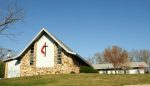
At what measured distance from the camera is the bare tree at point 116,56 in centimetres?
8394

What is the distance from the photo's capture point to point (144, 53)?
120062 millimetres

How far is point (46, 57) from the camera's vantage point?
38.6m

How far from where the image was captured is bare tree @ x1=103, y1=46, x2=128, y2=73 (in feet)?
275

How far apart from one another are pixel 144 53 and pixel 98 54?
69.7ft

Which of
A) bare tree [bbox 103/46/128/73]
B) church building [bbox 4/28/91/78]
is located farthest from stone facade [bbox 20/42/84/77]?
bare tree [bbox 103/46/128/73]

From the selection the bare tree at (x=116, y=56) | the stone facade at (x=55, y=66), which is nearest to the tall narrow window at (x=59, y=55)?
the stone facade at (x=55, y=66)

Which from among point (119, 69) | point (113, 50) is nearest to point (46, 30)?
point (119, 69)

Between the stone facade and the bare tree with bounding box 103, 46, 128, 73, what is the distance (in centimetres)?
4303

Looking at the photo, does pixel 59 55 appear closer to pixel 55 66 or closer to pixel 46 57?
pixel 55 66

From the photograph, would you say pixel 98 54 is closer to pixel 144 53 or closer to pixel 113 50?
pixel 144 53

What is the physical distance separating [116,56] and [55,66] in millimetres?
→ 52554

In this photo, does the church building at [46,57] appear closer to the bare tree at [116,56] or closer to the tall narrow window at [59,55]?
the tall narrow window at [59,55]

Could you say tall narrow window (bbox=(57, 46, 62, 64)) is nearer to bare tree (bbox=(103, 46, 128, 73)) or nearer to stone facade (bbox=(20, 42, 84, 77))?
stone facade (bbox=(20, 42, 84, 77))

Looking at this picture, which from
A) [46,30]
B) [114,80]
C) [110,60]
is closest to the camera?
[114,80]
